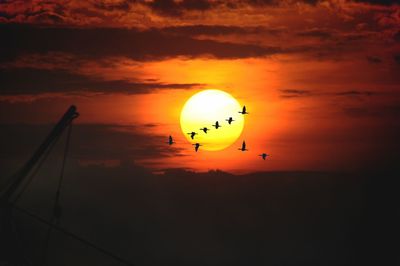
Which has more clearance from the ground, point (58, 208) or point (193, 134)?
point (193, 134)

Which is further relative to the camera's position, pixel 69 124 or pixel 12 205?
pixel 12 205

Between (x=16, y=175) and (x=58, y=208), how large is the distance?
1141 centimetres

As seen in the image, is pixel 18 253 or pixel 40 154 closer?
pixel 40 154

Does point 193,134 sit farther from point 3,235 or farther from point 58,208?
point 3,235

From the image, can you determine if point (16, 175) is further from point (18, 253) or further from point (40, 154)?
point (18, 253)

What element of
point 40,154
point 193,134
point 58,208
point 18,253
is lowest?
point 18,253

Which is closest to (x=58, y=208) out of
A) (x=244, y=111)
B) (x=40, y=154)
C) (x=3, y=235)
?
(x=40, y=154)

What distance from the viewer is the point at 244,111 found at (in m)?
118

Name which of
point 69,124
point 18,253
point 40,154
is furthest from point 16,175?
point 18,253

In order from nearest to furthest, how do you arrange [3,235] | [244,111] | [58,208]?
1. [58,208]
2. [244,111]
3. [3,235]

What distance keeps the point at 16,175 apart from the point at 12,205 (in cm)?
830

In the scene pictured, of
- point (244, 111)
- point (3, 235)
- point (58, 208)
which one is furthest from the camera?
point (3, 235)

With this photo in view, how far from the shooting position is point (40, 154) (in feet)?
371

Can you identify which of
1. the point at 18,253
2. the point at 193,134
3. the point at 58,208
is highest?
the point at 193,134
